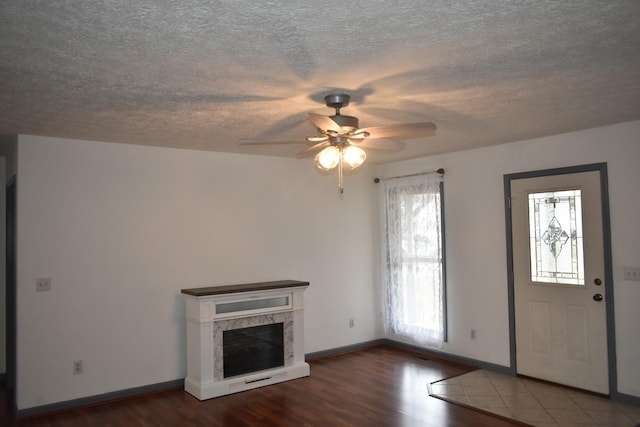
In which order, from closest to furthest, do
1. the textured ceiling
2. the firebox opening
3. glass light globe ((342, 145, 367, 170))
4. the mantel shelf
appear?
the textured ceiling
glass light globe ((342, 145, 367, 170))
the mantel shelf
the firebox opening

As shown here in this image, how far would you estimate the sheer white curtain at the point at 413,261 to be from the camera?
565 centimetres

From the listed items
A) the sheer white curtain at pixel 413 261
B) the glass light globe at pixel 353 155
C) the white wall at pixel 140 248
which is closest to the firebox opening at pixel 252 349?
the white wall at pixel 140 248

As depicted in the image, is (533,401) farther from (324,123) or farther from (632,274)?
(324,123)

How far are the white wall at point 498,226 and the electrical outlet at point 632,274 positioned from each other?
0.04m

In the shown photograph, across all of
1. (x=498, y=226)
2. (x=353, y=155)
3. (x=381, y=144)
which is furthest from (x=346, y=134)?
(x=498, y=226)

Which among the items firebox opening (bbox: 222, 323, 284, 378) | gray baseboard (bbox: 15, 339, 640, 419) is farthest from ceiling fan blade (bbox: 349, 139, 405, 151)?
gray baseboard (bbox: 15, 339, 640, 419)

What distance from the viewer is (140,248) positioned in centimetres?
466

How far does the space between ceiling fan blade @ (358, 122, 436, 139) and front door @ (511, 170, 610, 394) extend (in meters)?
2.28

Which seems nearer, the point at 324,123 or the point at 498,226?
the point at 324,123

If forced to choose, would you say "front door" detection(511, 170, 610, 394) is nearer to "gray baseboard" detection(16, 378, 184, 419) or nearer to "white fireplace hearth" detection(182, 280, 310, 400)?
"white fireplace hearth" detection(182, 280, 310, 400)

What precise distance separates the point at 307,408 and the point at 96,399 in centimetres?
193

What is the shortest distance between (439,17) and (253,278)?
3923 mm

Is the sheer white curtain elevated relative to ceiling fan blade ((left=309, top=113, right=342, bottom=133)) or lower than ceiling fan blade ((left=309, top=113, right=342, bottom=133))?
lower

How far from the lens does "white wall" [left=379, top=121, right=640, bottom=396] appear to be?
410cm
